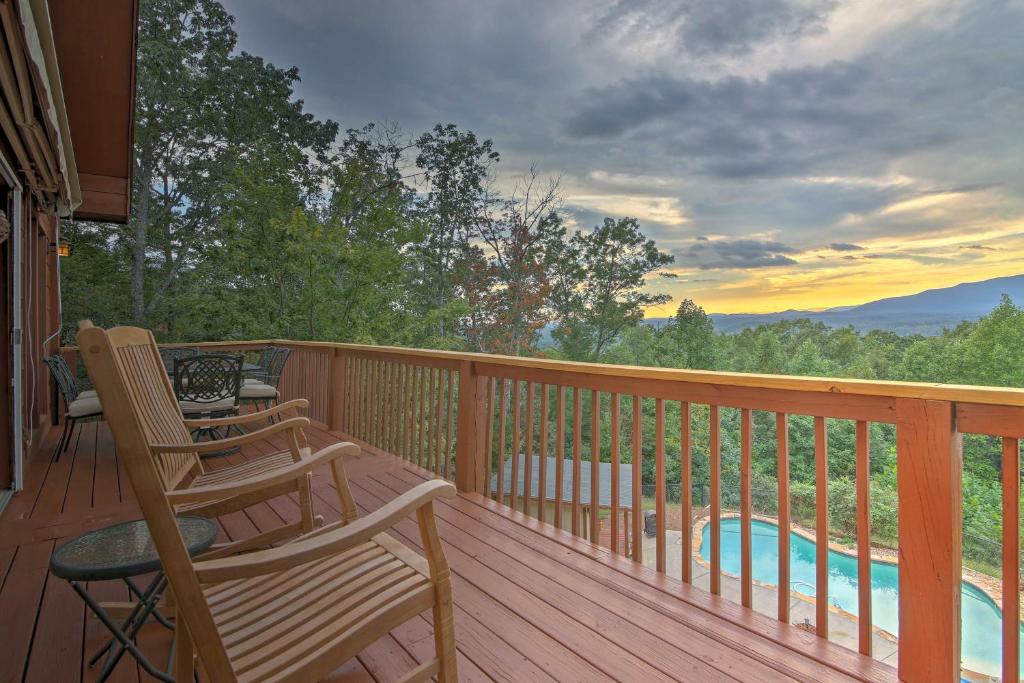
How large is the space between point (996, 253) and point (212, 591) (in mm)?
29090

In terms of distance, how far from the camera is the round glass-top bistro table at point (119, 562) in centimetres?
137

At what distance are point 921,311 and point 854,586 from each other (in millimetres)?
15068

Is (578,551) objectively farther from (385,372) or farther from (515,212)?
(515,212)

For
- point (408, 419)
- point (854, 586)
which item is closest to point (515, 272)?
point (854, 586)

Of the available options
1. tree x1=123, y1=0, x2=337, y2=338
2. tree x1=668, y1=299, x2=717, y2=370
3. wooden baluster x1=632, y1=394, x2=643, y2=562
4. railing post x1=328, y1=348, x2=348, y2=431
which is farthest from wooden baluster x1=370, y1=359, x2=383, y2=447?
tree x1=668, y1=299, x2=717, y2=370

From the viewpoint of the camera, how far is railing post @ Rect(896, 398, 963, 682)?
1.47 m

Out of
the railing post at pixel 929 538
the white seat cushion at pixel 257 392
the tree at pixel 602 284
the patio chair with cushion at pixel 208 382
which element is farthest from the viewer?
the tree at pixel 602 284

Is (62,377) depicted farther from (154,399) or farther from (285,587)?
(285,587)

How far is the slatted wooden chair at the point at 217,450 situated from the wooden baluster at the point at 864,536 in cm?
163

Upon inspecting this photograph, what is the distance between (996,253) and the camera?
21.4m

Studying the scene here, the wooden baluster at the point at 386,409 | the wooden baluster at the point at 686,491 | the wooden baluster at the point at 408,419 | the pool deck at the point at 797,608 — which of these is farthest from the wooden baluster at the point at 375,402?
the pool deck at the point at 797,608

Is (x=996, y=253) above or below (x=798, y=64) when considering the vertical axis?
below

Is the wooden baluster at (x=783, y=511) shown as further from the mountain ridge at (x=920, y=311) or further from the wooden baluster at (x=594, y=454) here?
the mountain ridge at (x=920, y=311)

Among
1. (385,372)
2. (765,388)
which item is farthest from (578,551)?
(385,372)
